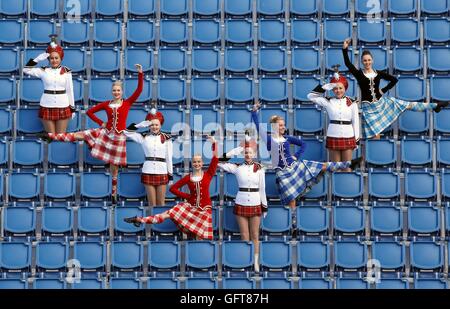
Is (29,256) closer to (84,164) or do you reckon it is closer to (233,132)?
(84,164)

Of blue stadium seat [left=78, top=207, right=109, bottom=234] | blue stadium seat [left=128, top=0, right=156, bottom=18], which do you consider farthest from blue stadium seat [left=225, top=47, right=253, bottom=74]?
blue stadium seat [left=78, top=207, right=109, bottom=234]

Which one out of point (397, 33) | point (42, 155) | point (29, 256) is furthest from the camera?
point (397, 33)

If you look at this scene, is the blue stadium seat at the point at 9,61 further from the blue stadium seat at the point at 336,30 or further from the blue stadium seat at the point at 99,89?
the blue stadium seat at the point at 336,30

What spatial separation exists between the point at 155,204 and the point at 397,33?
4.04 metres

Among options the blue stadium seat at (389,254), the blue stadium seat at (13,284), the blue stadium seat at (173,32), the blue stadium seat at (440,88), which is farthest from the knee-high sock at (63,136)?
the blue stadium seat at (440,88)

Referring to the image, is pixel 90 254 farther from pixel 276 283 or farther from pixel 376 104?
pixel 376 104

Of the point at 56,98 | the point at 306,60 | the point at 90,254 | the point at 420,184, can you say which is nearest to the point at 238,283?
the point at 90,254

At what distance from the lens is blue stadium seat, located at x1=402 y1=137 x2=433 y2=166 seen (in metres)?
16.3

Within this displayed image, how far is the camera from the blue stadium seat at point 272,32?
58.0ft

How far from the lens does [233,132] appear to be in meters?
16.5

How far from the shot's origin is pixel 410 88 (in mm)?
16969

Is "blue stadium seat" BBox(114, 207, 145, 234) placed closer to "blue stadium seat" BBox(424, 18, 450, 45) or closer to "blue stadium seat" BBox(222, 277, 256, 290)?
"blue stadium seat" BBox(222, 277, 256, 290)

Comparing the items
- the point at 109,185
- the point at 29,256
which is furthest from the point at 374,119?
the point at 29,256

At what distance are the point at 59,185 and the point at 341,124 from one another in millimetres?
3190
